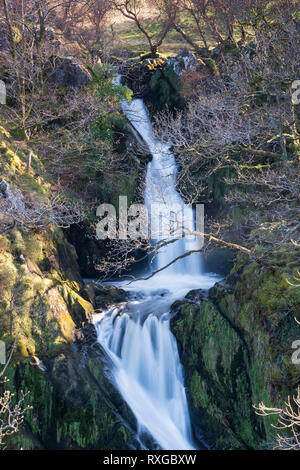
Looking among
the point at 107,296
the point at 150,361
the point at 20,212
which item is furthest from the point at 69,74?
the point at 150,361

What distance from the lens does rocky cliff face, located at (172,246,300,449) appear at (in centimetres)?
882

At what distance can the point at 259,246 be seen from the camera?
10984mm

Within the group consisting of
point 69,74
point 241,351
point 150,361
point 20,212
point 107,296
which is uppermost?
point 69,74

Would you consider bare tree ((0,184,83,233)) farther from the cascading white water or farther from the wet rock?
the cascading white water

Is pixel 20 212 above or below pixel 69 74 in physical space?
below

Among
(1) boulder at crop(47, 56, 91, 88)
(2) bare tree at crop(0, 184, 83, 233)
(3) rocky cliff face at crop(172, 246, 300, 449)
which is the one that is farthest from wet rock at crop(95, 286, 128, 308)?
(1) boulder at crop(47, 56, 91, 88)

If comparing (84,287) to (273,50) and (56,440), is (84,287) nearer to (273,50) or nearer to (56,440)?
(56,440)

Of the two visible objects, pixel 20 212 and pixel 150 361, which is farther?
pixel 20 212

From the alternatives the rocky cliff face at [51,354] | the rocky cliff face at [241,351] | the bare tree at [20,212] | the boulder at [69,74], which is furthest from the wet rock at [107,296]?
the boulder at [69,74]

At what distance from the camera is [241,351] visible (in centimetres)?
1002

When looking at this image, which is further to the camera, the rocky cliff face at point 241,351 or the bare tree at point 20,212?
the bare tree at point 20,212

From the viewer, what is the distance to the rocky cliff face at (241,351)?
8.82 m

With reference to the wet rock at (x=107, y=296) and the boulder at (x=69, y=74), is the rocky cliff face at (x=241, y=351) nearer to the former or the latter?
the wet rock at (x=107, y=296)

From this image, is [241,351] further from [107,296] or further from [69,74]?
[69,74]
